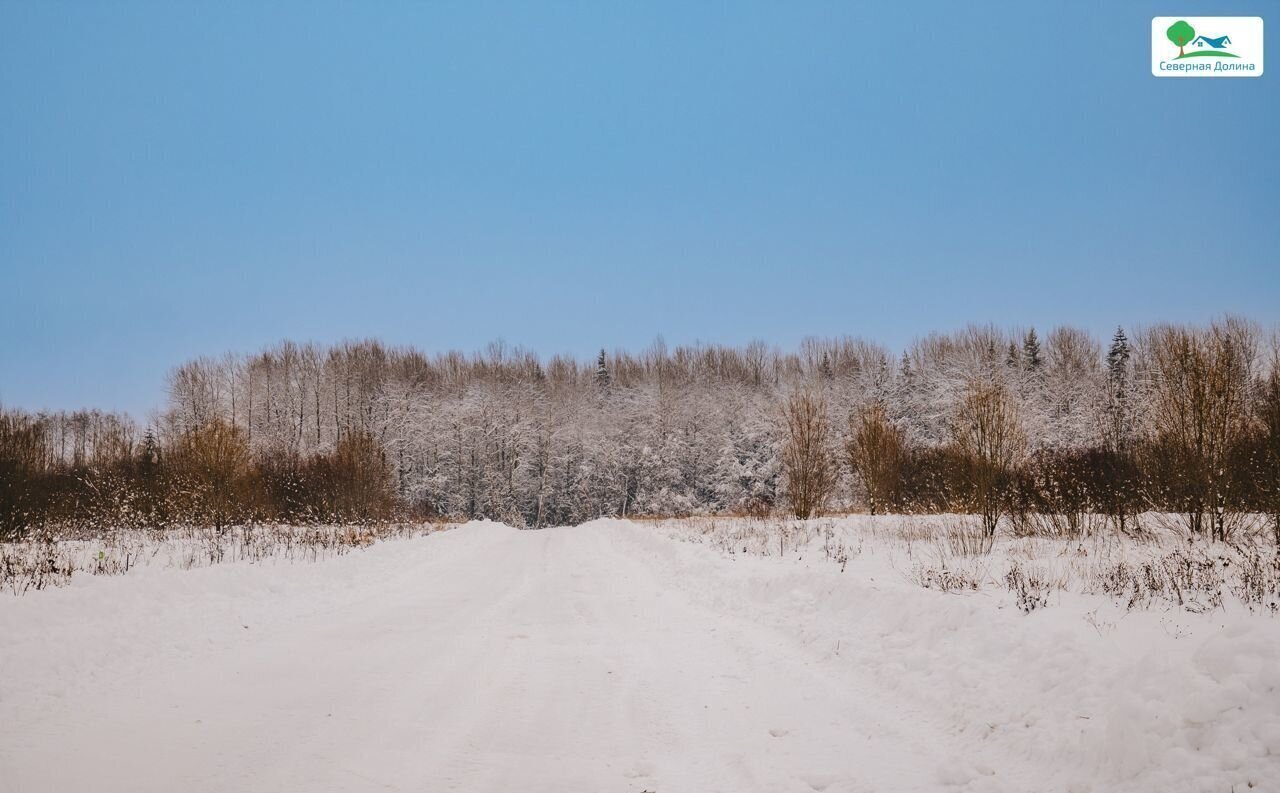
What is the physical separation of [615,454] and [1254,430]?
1933 inches

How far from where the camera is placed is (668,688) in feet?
20.8

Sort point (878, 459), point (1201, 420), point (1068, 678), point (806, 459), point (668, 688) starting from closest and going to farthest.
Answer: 1. point (1068, 678)
2. point (668, 688)
3. point (1201, 420)
4. point (806, 459)
5. point (878, 459)

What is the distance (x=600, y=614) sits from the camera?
33.1ft

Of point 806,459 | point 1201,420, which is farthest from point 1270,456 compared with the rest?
point 806,459

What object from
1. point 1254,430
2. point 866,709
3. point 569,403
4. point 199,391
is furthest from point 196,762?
point 199,391

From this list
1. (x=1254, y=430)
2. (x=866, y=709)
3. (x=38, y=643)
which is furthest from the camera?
(x=1254, y=430)

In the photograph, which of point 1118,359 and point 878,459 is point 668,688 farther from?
point 1118,359

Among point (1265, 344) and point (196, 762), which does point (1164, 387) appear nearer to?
point (196, 762)

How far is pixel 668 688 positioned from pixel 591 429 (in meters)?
57.7

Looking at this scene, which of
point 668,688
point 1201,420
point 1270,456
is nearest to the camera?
point 668,688

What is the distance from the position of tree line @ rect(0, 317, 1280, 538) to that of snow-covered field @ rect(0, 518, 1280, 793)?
1930cm

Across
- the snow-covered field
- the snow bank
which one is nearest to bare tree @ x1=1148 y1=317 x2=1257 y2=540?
the snow-covered field

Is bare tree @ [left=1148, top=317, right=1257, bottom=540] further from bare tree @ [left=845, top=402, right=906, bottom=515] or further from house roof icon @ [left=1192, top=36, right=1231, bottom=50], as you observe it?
bare tree @ [left=845, top=402, right=906, bottom=515]

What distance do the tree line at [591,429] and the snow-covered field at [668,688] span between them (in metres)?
19.3
